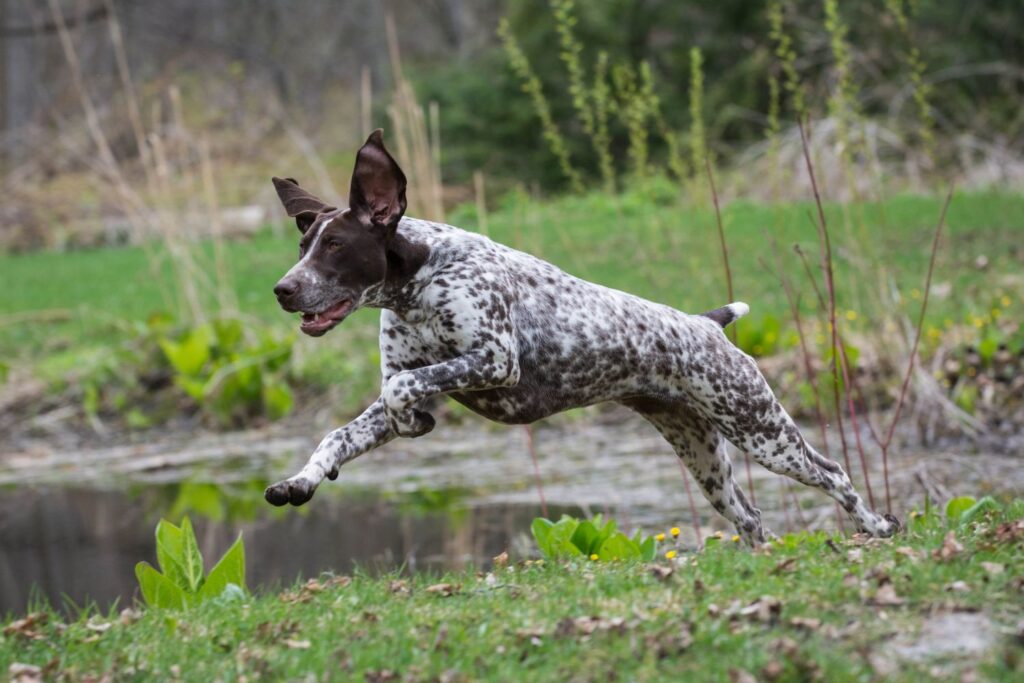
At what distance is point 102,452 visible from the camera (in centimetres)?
1252

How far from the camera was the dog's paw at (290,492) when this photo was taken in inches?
190

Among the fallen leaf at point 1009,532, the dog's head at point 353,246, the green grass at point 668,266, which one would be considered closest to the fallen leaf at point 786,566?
the fallen leaf at point 1009,532

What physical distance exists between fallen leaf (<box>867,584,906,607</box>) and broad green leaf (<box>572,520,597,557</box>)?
1.90m

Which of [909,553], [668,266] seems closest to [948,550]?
[909,553]

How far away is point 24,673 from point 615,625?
198 cm

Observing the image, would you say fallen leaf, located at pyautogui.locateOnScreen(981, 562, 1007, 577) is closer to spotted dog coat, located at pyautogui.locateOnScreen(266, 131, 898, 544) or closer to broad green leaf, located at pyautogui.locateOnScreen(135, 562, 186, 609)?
spotted dog coat, located at pyautogui.locateOnScreen(266, 131, 898, 544)

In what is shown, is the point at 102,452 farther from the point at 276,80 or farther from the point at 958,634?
the point at 276,80

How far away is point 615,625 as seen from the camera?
451 cm

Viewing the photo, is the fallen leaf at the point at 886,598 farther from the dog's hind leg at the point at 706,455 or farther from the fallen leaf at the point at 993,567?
the dog's hind leg at the point at 706,455

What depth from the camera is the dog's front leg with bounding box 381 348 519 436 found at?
4996 millimetres

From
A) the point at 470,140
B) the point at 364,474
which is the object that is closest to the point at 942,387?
the point at 364,474

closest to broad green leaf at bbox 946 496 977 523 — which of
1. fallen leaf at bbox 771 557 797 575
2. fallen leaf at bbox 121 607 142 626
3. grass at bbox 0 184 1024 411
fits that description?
fallen leaf at bbox 771 557 797 575

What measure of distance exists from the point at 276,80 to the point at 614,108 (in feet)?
99.3

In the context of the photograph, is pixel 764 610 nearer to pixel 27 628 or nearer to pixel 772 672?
pixel 772 672
